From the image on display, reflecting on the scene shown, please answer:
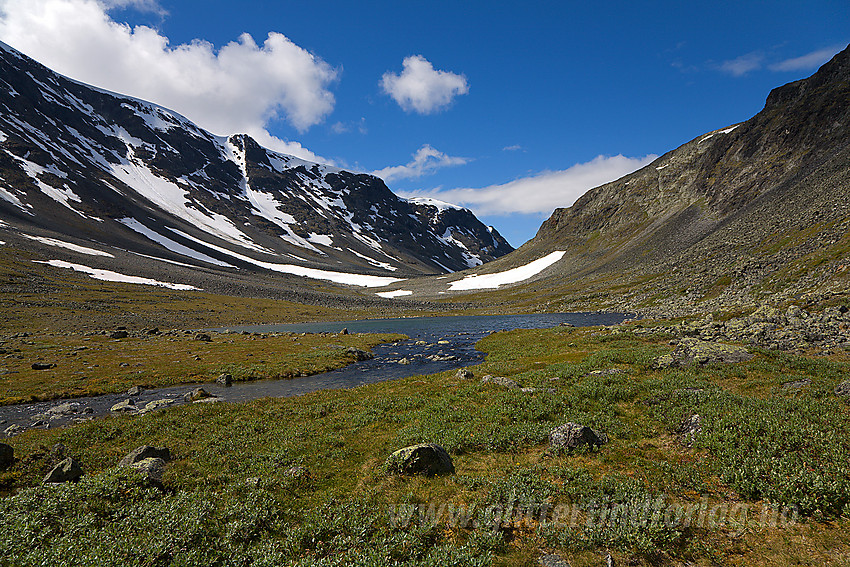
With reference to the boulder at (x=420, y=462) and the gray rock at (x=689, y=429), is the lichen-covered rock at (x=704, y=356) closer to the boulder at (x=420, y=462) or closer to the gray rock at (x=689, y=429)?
the gray rock at (x=689, y=429)

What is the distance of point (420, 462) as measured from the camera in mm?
13016

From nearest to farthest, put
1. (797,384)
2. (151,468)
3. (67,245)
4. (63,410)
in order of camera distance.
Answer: (151,468) → (797,384) → (63,410) → (67,245)

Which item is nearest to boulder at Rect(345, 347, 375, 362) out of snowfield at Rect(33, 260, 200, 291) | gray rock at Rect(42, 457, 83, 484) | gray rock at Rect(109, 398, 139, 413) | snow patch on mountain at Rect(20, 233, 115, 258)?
gray rock at Rect(109, 398, 139, 413)

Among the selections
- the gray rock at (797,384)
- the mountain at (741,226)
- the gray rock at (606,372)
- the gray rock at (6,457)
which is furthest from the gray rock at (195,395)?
the mountain at (741,226)

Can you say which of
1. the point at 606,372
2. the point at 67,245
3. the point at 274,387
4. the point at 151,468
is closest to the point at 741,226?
the point at 606,372

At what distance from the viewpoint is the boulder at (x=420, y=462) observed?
12945 mm

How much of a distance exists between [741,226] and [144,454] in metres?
142

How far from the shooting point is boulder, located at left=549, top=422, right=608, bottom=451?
13.9m

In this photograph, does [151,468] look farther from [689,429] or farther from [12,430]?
[689,429]

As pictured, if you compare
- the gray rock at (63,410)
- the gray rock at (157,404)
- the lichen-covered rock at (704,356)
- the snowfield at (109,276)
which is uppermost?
the lichen-covered rock at (704,356)

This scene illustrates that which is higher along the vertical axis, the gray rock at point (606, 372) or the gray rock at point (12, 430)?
the gray rock at point (606, 372)

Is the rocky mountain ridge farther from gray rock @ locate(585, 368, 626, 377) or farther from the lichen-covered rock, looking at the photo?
gray rock @ locate(585, 368, 626, 377)

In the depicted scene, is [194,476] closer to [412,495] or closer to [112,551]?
[112,551]

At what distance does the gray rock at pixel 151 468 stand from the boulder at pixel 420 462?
8955mm
